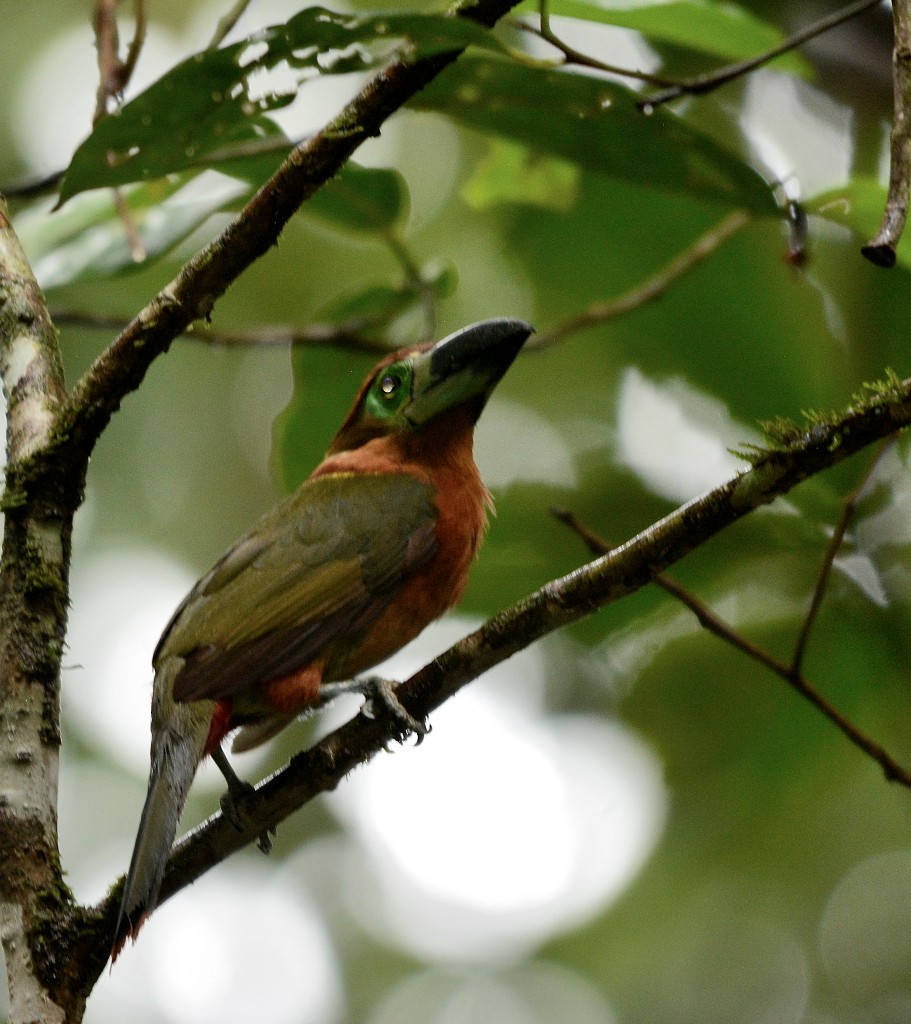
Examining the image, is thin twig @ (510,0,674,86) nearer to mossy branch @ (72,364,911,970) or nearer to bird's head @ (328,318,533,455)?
bird's head @ (328,318,533,455)

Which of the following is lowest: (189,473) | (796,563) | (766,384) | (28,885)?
(189,473)

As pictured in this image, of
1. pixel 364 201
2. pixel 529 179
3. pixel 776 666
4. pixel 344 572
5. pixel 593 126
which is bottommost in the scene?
pixel 776 666

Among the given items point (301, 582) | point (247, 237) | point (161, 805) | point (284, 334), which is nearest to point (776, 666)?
point (301, 582)

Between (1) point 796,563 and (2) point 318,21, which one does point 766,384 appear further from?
(2) point 318,21

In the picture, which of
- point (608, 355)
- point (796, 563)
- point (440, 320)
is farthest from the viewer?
point (440, 320)

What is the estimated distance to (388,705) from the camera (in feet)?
7.36

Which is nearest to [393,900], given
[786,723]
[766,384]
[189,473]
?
[189,473]

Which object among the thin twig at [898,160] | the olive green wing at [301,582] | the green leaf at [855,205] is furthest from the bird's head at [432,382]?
the thin twig at [898,160]

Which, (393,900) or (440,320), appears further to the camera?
(393,900)

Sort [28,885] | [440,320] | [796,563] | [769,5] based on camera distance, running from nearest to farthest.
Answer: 1. [28,885]
2. [796,563]
3. [769,5]
4. [440,320]

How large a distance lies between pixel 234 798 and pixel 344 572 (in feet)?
2.52

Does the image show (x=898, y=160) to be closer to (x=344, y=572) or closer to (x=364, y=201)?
(x=344, y=572)

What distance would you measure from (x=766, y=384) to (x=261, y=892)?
4883mm

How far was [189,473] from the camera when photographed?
7.32 meters
